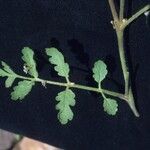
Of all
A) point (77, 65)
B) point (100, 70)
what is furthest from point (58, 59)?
point (77, 65)

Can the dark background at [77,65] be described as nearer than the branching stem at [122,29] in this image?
No

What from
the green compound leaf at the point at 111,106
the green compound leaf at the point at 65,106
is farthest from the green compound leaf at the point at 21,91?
the green compound leaf at the point at 111,106

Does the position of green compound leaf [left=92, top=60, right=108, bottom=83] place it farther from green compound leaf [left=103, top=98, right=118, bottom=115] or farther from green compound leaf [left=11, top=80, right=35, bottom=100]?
green compound leaf [left=11, top=80, right=35, bottom=100]

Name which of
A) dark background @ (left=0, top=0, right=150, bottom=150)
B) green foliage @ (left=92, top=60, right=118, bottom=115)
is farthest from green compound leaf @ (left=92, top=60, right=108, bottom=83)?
dark background @ (left=0, top=0, right=150, bottom=150)

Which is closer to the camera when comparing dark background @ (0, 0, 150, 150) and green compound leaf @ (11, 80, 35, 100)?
green compound leaf @ (11, 80, 35, 100)

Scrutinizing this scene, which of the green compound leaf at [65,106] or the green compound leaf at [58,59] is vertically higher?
the green compound leaf at [58,59]

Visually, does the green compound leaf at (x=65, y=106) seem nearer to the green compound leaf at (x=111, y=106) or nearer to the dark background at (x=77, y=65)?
the green compound leaf at (x=111, y=106)

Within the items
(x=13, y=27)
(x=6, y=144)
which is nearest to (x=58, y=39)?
(x=13, y=27)

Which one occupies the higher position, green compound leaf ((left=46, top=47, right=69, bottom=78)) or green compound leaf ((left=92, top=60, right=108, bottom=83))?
green compound leaf ((left=92, top=60, right=108, bottom=83))
